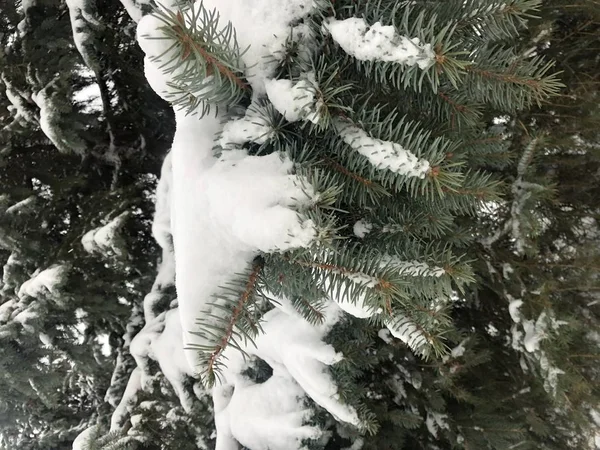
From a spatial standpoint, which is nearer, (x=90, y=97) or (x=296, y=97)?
(x=296, y=97)

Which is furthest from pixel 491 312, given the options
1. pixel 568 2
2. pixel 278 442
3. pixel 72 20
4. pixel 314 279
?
pixel 72 20

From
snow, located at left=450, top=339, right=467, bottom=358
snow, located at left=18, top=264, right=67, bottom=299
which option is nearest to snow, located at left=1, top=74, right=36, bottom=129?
snow, located at left=18, top=264, right=67, bottom=299

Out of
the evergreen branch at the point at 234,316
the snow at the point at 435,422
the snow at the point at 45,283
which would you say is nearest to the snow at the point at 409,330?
the evergreen branch at the point at 234,316

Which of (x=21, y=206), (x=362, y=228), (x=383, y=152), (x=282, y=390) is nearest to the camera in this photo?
(x=383, y=152)

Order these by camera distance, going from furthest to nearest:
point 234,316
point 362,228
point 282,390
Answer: point 282,390 < point 362,228 < point 234,316

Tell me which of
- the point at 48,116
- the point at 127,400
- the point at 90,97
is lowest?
the point at 127,400

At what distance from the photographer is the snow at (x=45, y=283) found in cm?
220

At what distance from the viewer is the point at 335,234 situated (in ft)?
3.30

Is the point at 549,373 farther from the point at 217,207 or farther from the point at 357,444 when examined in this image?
the point at 217,207

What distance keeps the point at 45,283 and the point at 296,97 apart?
75.1 inches

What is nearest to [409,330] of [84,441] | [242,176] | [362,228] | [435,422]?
[362,228]

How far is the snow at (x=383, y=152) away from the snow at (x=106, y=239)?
1724 mm

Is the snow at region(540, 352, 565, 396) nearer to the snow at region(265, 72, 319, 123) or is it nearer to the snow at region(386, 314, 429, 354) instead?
the snow at region(386, 314, 429, 354)

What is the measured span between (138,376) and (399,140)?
7.54ft
